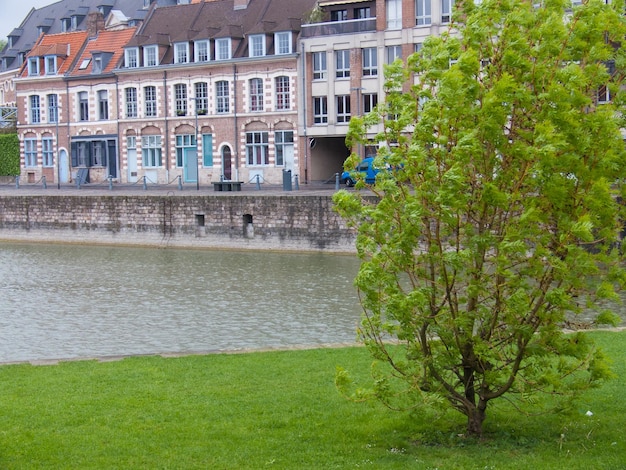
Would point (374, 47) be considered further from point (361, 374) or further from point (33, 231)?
point (361, 374)

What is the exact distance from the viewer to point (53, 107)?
187 feet

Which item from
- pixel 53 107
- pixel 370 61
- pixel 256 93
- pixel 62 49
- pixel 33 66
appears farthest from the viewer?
pixel 33 66

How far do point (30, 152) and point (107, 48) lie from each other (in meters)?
7.96

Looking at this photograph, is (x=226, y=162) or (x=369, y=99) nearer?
(x=369, y=99)

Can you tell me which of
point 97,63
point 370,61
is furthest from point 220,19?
point 370,61

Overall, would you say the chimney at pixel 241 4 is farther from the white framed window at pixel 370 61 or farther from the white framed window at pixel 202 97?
the white framed window at pixel 370 61

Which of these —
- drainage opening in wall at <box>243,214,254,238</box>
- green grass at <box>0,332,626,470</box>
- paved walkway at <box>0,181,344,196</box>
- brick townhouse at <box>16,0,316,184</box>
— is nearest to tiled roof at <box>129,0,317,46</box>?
brick townhouse at <box>16,0,316,184</box>

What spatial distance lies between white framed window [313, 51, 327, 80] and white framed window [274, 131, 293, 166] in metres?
3.22

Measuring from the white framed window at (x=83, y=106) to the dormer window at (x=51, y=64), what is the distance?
96.3 inches

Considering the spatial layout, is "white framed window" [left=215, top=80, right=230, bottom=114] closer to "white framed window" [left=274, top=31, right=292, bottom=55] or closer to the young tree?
"white framed window" [left=274, top=31, right=292, bottom=55]

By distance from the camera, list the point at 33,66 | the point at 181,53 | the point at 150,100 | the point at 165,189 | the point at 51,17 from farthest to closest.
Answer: the point at 51,17 < the point at 33,66 < the point at 150,100 < the point at 181,53 < the point at 165,189

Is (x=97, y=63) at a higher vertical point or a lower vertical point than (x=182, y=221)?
higher

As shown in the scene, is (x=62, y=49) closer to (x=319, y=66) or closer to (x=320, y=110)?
(x=319, y=66)

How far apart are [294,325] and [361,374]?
8099 mm
